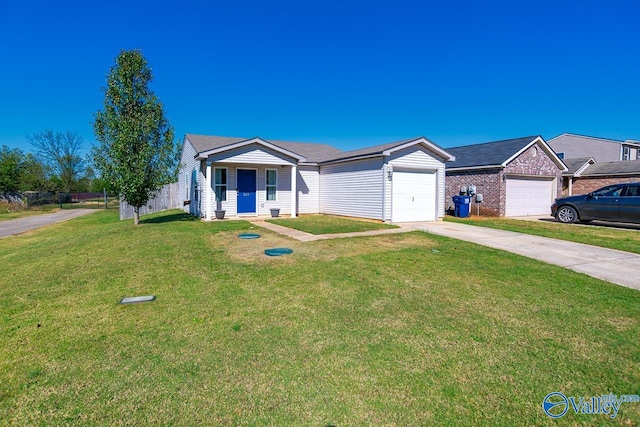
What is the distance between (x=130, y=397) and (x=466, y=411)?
2487 mm

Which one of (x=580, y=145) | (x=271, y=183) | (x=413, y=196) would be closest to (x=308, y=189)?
(x=271, y=183)

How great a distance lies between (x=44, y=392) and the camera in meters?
2.61

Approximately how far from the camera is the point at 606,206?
12.6 m

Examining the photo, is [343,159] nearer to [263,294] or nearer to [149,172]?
[149,172]

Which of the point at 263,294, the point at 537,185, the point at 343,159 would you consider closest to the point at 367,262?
the point at 263,294

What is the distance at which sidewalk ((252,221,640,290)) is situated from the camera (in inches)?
237

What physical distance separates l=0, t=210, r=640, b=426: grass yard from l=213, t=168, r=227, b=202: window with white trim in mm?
8646

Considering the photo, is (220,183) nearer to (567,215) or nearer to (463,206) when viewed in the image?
(463,206)

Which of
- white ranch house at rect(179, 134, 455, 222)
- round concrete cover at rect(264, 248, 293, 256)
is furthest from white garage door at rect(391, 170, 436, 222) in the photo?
round concrete cover at rect(264, 248, 293, 256)

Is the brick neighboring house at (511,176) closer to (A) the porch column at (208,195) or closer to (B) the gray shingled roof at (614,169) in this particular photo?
(B) the gray shingled roof at (614,169)

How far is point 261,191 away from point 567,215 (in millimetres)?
13193

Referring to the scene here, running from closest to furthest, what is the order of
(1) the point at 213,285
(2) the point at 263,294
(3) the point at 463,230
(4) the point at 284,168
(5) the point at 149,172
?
(2) the point at 263,294 → (1) the point at 213,285 → (3) the point at 463,230 → (5) the point at 149,172 → (4) the point at 284,168

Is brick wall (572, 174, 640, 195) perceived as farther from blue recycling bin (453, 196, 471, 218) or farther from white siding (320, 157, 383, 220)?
white siding (320, 157, 383, 220)

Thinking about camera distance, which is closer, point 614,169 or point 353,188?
point 353,188
